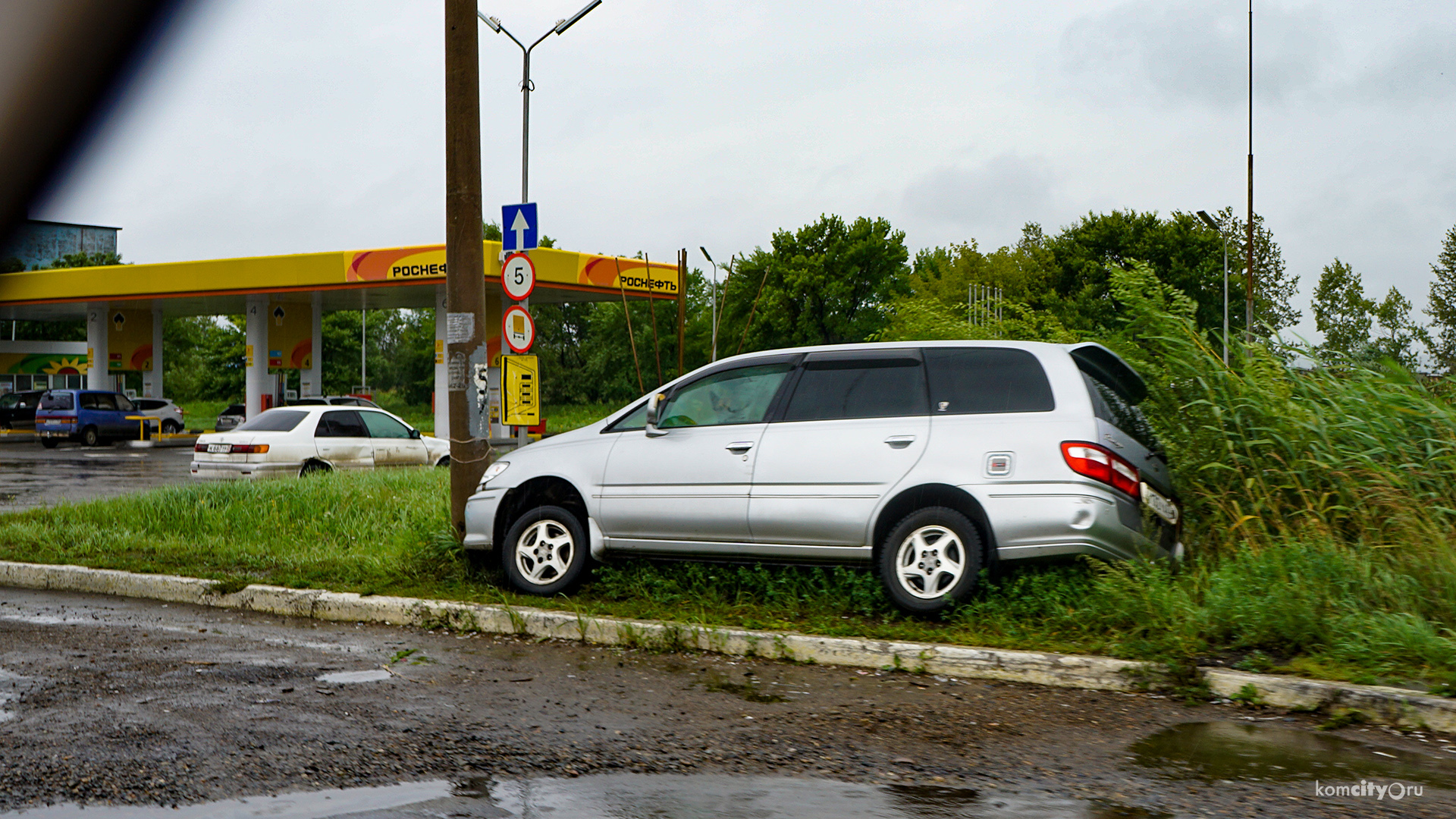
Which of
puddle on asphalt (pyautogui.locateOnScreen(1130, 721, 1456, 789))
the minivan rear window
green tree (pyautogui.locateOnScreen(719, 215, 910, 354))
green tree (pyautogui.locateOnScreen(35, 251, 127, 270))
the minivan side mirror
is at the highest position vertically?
green tree (pyautogui.locateOnScreen(719, 215, 910, 354))

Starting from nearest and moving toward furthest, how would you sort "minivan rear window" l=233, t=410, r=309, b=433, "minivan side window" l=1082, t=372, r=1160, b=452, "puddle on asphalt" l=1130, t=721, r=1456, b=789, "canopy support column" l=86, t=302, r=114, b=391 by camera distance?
"puddle on asphalt" l=1130, t=721, r=1456, b=789, "minivan side window" l=1082, t=372, r=1160, b=452, "minivan rear window" l=233, t=410, r=309, b=433, "canopy support column" l=86, t=302, r=114, b=391

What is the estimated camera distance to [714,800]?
3836 mm

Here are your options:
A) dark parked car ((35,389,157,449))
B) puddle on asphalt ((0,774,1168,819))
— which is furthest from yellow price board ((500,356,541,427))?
dark parked car ((35,389,157,449))

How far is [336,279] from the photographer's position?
32.1 meters

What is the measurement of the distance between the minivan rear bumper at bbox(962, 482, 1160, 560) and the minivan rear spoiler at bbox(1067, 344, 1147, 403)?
35.1 inches

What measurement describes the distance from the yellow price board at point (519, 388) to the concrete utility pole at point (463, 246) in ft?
3.17

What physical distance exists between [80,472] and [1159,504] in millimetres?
21418

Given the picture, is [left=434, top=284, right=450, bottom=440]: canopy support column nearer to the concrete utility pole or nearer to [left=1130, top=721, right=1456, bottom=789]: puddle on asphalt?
the concrete utility pole

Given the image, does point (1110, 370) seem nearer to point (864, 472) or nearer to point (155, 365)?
point (864, 472)

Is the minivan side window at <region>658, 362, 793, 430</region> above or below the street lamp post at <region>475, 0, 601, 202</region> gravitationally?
below

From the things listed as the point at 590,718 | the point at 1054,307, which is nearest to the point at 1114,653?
the point at 590,718

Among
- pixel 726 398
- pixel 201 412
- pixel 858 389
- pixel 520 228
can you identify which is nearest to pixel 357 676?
pixel 726 398

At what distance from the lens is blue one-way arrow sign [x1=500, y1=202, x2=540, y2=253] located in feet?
33.0

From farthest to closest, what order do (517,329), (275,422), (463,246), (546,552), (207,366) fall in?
(207,366), (275,422), (517,329), (463,246), (546,552)
